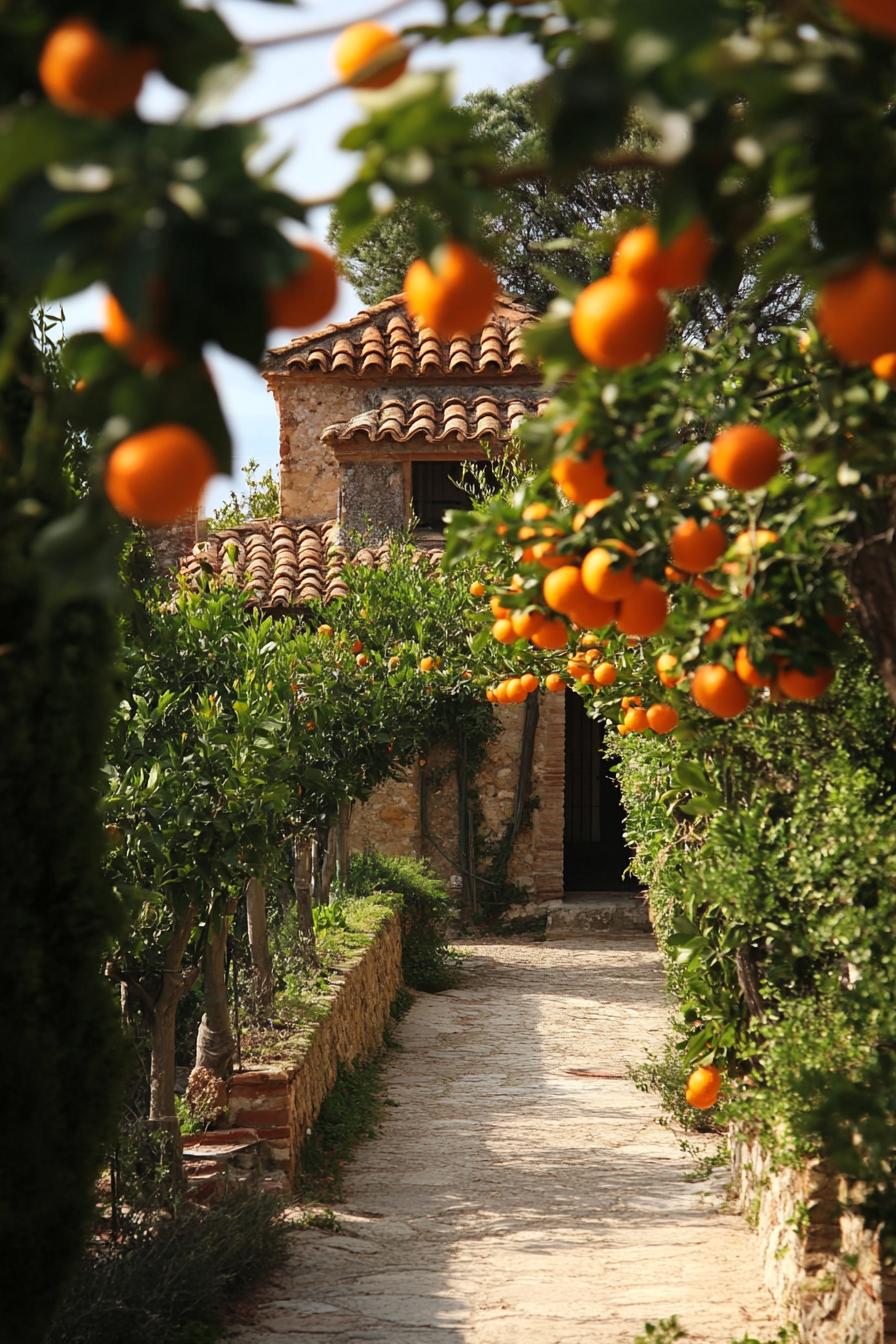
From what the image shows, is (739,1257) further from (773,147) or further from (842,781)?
(773,147)

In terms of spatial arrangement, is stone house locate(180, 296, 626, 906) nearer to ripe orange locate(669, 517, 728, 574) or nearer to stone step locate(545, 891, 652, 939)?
stone step locate(545, 891, 652, 939)

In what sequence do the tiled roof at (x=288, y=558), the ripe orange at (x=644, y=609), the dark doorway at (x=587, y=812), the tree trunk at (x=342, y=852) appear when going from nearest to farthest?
the ripe orange at (x=644, y=609)
the tree trunk at (x=342, y=852)
the tiled roof at (x=288, y=558)
the dark doorway at (x=587, y=812)

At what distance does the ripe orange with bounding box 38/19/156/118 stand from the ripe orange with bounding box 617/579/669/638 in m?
1.39

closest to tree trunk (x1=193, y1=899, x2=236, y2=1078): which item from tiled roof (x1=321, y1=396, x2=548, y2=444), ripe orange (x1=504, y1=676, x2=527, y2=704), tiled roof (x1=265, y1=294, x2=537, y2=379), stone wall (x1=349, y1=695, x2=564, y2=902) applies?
ripe orange (x1=504, y1=676, x2=527, y2=704)

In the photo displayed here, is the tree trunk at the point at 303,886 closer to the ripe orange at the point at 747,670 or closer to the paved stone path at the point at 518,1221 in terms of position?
the paved stone path at the point at 518,1221

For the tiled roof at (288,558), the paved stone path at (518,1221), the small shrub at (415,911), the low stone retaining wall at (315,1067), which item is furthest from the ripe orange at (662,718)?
the small shrub at (415,911)

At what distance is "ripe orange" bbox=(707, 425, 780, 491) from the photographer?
6.39 feet

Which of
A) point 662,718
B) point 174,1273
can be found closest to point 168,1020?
point 174,1273

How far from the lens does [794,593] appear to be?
8.74 ft

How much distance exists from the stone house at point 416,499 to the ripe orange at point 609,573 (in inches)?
454

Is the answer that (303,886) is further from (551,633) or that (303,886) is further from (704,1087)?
(551,633)

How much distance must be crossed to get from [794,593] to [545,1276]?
149 inches

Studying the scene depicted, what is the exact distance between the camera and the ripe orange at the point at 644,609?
2516 mm

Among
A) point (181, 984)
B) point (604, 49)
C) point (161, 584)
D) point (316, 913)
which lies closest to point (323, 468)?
point (316, 913)
